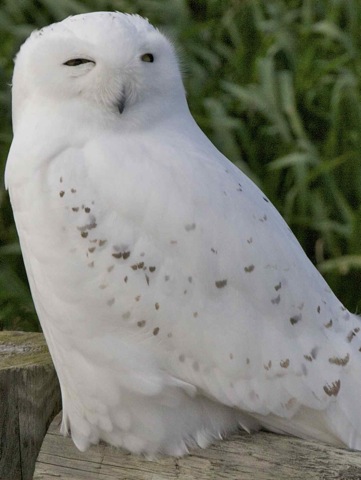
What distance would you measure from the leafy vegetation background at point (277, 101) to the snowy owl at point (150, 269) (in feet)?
4.28

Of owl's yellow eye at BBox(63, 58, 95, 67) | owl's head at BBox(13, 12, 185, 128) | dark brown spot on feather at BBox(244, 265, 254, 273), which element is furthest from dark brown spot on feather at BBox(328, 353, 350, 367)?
owl's yellow eye at BBox(63, 58, 95, 67)

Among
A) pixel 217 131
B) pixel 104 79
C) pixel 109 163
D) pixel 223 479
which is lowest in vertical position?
pixel 217 131

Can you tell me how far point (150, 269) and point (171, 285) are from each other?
6cm

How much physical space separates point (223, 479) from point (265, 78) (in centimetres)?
211

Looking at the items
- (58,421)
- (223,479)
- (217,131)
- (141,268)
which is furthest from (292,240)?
(217,131)

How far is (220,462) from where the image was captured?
2.17 meters

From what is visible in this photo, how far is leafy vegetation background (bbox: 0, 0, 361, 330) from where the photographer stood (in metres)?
3.66

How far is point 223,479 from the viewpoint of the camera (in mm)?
2131

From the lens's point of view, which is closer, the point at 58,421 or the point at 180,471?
the point at 180,471

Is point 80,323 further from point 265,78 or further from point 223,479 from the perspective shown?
point 265,78

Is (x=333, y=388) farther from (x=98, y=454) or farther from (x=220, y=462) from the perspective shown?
(x=98, y=454)

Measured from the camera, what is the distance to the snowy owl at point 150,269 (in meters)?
2.13

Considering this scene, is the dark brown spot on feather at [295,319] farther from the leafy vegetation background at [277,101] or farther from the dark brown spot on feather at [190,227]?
the leafy vegetation background at [277,101]

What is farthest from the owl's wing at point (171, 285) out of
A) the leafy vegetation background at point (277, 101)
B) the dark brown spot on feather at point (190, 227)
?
the leafy vegetation background at point (277, 101)
